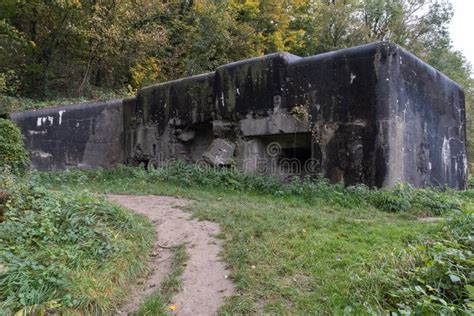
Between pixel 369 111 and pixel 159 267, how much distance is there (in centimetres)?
395

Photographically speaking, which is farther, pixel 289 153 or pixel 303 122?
pixel 289 153

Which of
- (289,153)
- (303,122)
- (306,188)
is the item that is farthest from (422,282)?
(289,153)

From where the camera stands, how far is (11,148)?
6.74m

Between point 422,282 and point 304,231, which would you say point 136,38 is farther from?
point 422,282

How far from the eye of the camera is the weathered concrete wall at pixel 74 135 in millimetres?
8719

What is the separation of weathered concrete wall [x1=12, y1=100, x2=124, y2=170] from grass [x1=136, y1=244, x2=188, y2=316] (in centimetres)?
645

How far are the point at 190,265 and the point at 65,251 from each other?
39.4 inches

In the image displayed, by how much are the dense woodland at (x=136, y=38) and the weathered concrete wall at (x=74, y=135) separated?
1414 mm

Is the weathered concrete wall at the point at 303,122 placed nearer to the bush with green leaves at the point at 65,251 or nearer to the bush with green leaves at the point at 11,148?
the bush with green leaves at the point at 11,148

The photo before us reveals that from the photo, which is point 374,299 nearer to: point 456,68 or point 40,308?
point 40,308

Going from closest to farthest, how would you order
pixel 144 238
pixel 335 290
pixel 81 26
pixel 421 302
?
pixel 421 302 → pixel 335 290 → pixel 144 238 → pixel 81 26

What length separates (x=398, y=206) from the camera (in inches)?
199

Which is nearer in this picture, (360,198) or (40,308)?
(40,308)

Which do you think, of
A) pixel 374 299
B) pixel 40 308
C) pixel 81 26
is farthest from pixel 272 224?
pixel 81 26
